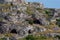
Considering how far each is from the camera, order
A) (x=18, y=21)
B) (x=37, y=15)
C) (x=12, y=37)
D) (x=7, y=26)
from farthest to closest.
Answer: (x=37, y=15) → (x=18, y=21) → (x=7, y=26) → (x=12, y=37)

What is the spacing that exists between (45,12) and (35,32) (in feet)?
71.4

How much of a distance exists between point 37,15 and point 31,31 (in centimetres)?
1094

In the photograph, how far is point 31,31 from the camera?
81.5m

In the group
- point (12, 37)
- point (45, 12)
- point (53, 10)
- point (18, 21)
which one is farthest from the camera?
point (53, 10)

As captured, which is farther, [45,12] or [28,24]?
[45,12]

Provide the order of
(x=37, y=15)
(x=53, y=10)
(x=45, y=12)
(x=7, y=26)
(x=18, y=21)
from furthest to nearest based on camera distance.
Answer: (x=53, y=10) < (x=45, y=12) < (x=37, y=15) < (x=18, y=21) < (x=7, y=26)

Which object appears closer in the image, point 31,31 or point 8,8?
point 31,31

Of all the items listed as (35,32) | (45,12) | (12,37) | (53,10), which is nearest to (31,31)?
(35,32)

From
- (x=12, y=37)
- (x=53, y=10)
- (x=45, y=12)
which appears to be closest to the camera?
(x=12, y=37)

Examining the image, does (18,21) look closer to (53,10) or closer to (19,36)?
(19,36)

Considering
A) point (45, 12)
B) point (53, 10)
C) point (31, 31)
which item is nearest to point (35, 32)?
point (31, 31)

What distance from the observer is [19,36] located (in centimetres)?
7781

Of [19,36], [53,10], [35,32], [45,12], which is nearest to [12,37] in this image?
[19,36]

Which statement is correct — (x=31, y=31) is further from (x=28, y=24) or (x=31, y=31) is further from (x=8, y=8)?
(x=8, y=8)
